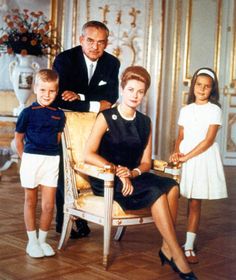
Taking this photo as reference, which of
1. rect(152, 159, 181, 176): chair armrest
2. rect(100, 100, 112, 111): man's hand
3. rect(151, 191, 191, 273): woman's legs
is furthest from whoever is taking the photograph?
rect(100, 100, 112, 111): man's hand

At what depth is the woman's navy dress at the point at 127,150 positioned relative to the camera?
2586mm

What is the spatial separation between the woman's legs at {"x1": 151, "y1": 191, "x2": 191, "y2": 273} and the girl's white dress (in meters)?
0.39

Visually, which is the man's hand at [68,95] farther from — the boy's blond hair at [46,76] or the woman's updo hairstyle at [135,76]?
the woman's updo hairstyle at [135,76]

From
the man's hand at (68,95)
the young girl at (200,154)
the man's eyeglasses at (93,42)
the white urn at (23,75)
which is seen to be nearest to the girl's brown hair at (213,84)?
the young girl at (200,154)

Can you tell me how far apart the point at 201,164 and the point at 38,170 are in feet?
2.99

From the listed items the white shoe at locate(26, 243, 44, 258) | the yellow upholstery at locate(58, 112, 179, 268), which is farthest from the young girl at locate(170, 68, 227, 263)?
the white shoe at locate(26, 243, 44, 258)

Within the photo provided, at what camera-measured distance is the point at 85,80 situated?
3.19 meters

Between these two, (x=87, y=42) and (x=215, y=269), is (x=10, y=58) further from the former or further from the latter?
(x=215, y=269)

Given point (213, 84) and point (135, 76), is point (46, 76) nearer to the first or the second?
point (135, 76)

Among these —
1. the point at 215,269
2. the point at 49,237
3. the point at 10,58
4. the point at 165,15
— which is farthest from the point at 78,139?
the point at 165,15

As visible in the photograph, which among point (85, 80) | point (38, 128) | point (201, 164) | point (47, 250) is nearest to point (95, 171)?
point (38, 128)

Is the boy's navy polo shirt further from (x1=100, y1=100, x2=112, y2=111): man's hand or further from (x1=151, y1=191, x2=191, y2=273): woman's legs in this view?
(x1=151, y1=191, x2=191, y2=273): woman's legs

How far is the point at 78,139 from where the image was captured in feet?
9.76

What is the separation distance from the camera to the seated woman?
2.47m
